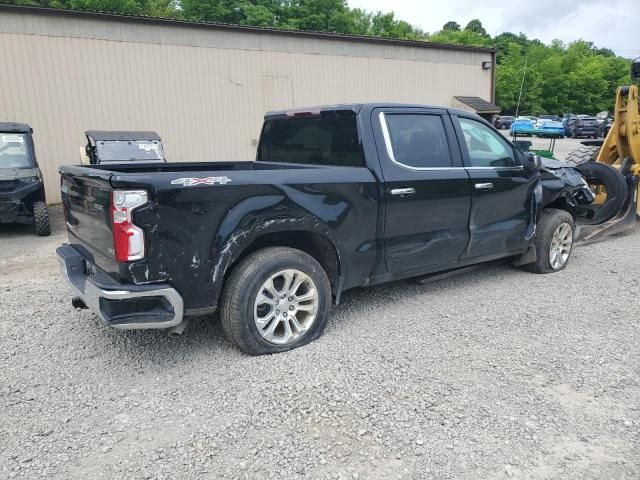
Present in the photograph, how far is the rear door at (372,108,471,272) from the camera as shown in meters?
4.28

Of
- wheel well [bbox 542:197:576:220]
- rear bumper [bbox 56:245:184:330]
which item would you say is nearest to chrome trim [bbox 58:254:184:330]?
rear bumper [bbox 56:245:184:330]

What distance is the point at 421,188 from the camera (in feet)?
14.4

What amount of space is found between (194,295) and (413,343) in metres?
1.72

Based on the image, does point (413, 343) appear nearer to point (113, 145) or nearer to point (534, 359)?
point (534, 359)

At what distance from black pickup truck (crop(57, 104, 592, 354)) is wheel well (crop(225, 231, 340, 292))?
0.04 feet

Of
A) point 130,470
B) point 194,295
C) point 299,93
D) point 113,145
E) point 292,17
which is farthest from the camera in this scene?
point 292,17

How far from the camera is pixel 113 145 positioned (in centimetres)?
1070

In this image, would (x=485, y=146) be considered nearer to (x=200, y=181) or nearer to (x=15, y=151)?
(x=200, y=181)

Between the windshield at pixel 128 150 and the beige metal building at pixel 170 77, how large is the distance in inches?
88.8

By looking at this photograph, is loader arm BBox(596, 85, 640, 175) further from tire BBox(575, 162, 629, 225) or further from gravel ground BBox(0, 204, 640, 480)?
gravel ground BBox(0, 204, 640, 480)

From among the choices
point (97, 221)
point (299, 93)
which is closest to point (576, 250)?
point (97, 221)

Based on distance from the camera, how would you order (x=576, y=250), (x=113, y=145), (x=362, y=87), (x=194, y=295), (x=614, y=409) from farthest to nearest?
(x=362, y=87) < (x=113, y=145) < (x=576, y=250) < (x=194, y=295) < (x=614, y=409)

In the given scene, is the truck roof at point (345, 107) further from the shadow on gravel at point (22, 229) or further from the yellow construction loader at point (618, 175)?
the shadow on gravel at point (22, 229)

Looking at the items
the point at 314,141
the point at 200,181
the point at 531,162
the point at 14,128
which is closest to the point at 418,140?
the point at 314,141
